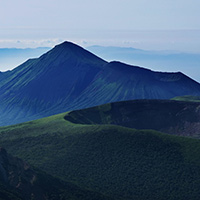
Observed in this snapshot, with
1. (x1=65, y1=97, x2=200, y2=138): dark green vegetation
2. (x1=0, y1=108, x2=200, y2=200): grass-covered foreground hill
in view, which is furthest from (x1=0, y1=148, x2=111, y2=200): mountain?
(x1=65, y1=97, x2=200, y2=138): dark green vegetation

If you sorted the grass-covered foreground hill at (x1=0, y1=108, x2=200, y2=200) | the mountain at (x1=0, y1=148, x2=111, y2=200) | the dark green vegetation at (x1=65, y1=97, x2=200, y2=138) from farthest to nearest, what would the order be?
1. the dark green vegetation at (x1=65, y1=97, x2=200, y2=138)
2. the grass-covered foreground hill at (x1=0, y1=108, x2=200, y2=200)
3. the mountain at (x1=0, y1=148, x2=111, y2=200)

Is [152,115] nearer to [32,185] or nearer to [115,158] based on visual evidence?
[115,158]

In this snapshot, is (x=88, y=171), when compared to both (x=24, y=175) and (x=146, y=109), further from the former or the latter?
(x=146, y=109)

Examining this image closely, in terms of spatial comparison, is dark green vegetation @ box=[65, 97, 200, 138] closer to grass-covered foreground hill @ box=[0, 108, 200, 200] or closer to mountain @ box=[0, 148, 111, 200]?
grass-covered foreground hill @ box=[0, 108, 200, 200]

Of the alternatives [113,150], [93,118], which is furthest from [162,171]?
[93,118]

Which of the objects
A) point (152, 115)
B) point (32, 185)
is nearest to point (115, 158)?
point (32, 185)

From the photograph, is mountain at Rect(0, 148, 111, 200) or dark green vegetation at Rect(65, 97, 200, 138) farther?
dark green vegetation at Rect(65, 97, 200, 138)
